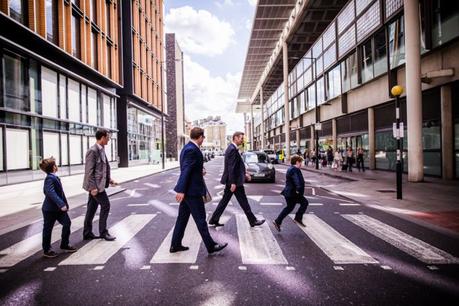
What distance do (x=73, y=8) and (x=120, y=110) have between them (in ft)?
44.0

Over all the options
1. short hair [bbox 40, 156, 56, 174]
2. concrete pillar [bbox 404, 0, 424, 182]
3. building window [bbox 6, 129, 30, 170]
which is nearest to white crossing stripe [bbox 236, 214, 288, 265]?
short hair [bbox 40, 156, 56, 174]

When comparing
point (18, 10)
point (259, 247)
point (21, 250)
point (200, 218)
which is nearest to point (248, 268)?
point (259, 247)

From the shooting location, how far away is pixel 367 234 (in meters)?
5.96

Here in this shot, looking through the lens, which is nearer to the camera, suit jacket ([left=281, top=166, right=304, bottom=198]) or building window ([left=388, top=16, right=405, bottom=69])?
suit jacket ([left=281, top=166, right=304, bottom=198])

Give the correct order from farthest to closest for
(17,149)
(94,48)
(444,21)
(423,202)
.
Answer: (94,48)
(17,149)
(444,21)
(423,202)

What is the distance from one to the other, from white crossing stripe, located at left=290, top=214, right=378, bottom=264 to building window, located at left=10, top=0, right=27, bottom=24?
17.7 meters

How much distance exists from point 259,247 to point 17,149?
55.5 feet

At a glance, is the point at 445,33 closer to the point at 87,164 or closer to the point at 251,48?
the point at 87,164

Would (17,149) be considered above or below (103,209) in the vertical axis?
above

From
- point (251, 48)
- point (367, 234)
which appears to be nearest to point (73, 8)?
point (367, 234)

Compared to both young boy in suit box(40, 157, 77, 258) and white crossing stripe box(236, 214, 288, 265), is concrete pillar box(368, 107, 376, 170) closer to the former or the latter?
white crossing stripe box(236, 214, 288, 265)

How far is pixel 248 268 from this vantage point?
4262mm

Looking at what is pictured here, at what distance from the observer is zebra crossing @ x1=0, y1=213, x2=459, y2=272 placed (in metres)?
4.59

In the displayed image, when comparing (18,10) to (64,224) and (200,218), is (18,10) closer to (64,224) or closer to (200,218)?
(64,224)
